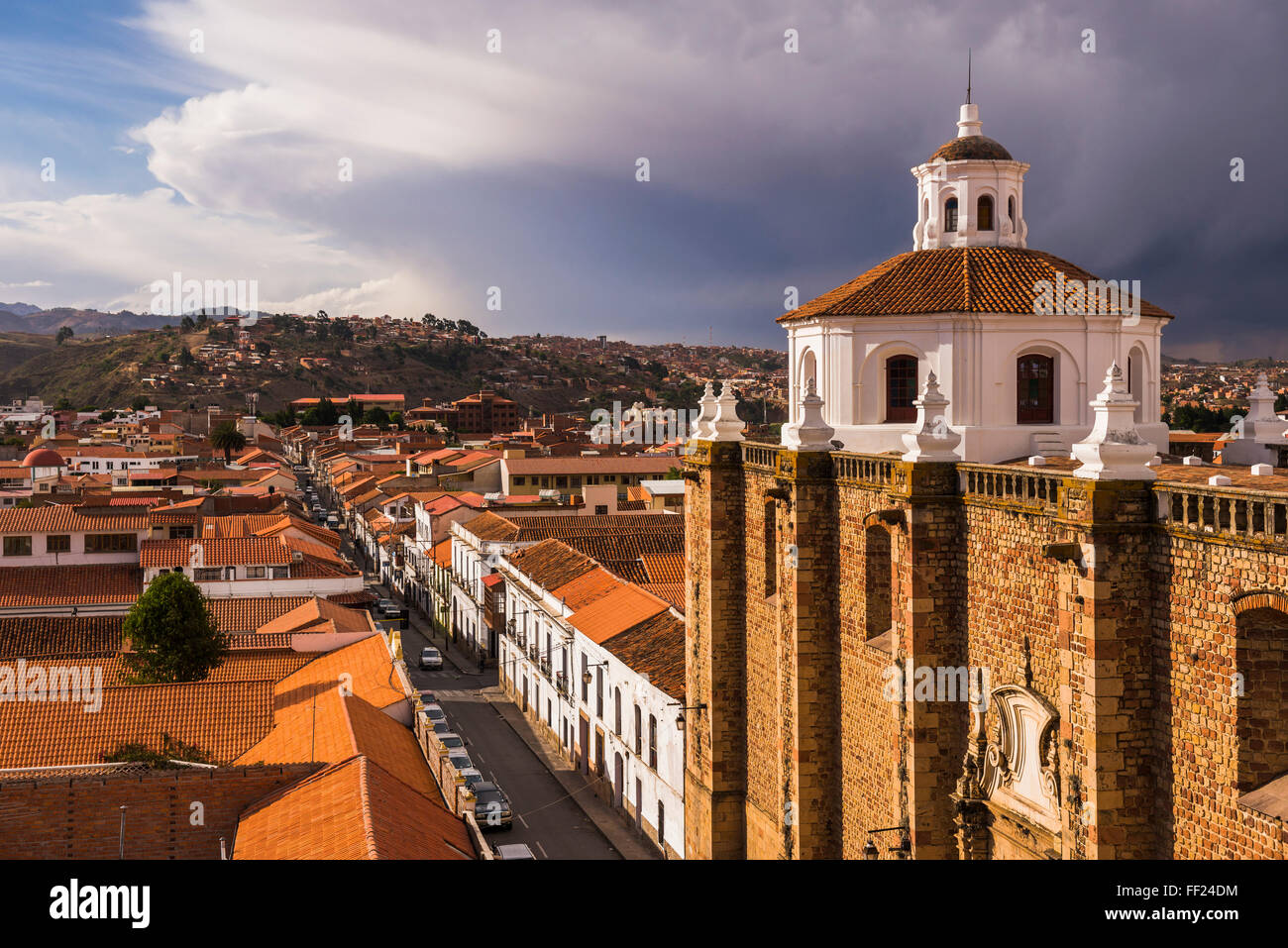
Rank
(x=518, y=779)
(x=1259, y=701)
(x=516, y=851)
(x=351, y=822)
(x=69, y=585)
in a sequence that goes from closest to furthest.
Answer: (x=1259, y=701) → (x=351, y=822) → (x=516, y=851) → (x=518, y=779) → (x=69, y=585)

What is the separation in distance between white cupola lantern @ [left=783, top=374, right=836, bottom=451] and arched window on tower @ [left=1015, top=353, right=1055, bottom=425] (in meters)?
3.38

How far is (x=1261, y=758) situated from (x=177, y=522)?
47483 mm

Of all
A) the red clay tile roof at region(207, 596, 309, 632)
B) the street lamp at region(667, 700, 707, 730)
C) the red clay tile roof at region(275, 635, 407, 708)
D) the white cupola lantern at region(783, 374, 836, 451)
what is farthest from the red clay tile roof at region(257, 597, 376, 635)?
the white cupola lantern at region(783, 374, 836, 451)

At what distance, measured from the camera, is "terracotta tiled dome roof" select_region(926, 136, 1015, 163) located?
22625mm

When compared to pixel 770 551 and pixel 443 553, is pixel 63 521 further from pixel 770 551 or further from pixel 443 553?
pixel 770 551

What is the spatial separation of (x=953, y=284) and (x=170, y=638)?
23174mm

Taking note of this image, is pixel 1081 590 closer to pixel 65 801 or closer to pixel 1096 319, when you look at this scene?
pixel 1096 319

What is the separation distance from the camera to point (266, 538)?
4772cm

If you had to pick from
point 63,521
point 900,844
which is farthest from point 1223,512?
point 63,521

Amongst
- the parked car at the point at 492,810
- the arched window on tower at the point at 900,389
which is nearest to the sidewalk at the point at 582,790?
the parked car at the point at 492,810

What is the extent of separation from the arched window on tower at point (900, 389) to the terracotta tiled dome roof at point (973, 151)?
4683mm

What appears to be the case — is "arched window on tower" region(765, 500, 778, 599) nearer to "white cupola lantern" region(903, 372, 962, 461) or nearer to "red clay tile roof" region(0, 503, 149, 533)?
"white cupola lantern" region(903, 372, 962, 461)

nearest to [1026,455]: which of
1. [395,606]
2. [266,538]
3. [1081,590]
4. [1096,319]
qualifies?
[1096,319]

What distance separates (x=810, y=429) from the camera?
19938 millimetres
